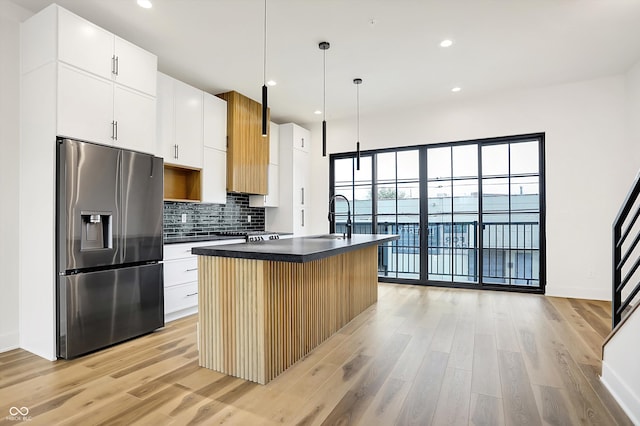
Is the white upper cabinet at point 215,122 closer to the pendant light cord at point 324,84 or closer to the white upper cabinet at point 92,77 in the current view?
the white upper cabinet at point 92,77

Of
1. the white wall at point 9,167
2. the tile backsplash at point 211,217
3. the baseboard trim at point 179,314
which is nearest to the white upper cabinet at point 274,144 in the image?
the tile backsplash at point 211,217

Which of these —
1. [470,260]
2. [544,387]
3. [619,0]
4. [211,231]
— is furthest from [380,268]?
[619,0]

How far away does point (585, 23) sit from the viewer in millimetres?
3211

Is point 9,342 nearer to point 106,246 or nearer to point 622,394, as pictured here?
point 106,246

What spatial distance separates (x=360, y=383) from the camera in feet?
7.39

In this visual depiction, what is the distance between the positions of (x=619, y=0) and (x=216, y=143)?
4.40 m

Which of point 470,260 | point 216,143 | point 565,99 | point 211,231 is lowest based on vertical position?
point 470,260

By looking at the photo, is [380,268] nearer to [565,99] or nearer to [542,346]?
[542,346]

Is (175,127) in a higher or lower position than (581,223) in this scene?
higher

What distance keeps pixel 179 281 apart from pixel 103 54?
2.29 meters

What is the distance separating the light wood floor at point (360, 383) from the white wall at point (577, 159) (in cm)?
140

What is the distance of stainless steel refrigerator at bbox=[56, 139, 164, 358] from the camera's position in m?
2.67

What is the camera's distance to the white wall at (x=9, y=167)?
111 inches

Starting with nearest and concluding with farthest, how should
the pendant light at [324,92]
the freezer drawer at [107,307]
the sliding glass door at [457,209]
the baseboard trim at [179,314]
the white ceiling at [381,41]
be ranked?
the freezer drawer at [107,307] → the white ceiling at [381,41] → the pendant light at [324,92] → the baseboard trim at [179,314] → the sliding glass door at [457,209]
